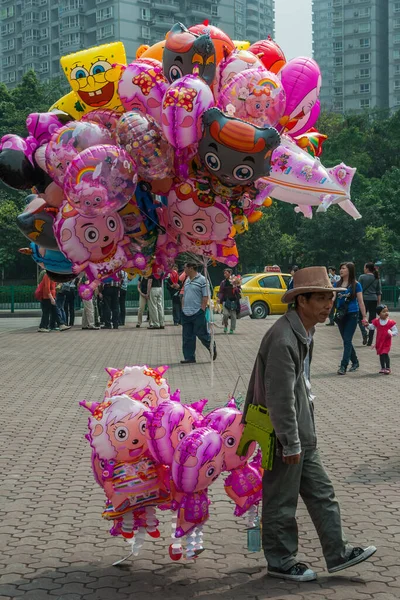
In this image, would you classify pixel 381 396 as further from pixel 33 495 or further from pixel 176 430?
pixel 176 430

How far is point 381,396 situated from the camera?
13.1 metres

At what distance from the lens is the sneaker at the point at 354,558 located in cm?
548

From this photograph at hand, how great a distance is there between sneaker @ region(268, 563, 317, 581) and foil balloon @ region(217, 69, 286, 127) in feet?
8.58

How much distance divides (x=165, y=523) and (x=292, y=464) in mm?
1705

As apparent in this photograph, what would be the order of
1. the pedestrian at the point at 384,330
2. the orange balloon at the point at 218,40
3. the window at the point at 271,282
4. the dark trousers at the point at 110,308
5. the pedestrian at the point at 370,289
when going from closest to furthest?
the orange balloon at the point at 218,40 → the pedestrian at the point at 384,330 → the pedestrian at the point at 370,289 → the dark trousers at the point at 110,308 → the window at the point at 271,282

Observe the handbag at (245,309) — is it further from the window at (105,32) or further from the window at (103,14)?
the window at (103,14)

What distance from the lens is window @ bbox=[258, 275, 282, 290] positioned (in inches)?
1221

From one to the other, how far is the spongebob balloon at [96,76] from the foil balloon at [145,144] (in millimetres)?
324

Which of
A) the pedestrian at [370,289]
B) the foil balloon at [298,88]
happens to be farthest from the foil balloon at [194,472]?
the pedestrian at [370,289]

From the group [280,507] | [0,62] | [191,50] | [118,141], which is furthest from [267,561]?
[0,62]

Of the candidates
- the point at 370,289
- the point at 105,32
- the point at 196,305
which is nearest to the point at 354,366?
the point at 196,305

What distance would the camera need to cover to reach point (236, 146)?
5352mm

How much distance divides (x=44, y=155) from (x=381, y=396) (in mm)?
8308

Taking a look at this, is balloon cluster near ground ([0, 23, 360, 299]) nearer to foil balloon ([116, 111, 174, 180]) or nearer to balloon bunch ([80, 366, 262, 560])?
foil balloon ([116, 111, 174, 180])
